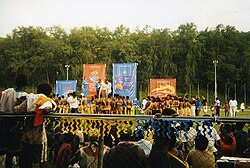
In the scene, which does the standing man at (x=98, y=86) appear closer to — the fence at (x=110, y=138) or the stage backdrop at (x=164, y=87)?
the stage backdrop at (x=164, y=87)

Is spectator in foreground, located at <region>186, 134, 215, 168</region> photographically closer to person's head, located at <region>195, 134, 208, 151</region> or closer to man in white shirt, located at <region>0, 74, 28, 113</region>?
person's head, located at <region>195, 134, 208, 151</region>

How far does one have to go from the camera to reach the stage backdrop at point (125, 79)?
19.4 m

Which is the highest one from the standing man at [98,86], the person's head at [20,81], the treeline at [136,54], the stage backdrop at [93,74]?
the treeline at [136,54]

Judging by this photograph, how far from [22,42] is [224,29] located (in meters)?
38.5

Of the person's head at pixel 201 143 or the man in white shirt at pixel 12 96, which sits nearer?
the man in white shirt at pixel 12 96

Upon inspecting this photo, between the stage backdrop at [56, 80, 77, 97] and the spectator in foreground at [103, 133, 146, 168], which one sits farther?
the stage backdrop at [56, 80, 77, 97]

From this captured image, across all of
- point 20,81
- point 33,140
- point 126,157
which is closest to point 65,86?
point 20,81

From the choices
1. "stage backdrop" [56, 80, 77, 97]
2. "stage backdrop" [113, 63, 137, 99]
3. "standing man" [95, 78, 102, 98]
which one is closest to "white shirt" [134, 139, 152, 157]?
"stage backdrop" [113, 63, 137, 99]

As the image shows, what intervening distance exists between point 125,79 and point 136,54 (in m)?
35.8

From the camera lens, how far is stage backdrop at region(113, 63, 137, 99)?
19.4 metres

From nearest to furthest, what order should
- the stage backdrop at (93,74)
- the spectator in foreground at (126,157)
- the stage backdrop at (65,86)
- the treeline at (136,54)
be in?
the spectator in foreground at (126,157) < the stage backdrop at (93,74) < the stage backdrop at (65,86) < the treeline at (136,54)

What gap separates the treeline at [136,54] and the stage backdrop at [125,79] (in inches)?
1227

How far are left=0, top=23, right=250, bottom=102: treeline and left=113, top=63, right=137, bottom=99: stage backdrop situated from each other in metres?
31.2

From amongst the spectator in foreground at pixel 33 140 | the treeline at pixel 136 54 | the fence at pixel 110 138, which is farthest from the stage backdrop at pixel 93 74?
the treeline at pixel 136 54
